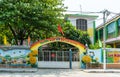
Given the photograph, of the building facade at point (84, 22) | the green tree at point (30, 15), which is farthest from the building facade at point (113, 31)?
the green tree at point (30, 15)

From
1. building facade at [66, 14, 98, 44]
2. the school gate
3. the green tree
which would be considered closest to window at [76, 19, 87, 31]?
building facade at [66, 14, 98, 44]

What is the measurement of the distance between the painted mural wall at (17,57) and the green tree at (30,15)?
259cm

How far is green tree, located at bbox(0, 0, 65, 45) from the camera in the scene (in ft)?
93.6

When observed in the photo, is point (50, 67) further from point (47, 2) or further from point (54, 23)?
point (47, 2)

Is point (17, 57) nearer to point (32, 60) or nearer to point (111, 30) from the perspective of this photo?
point (32, 60)

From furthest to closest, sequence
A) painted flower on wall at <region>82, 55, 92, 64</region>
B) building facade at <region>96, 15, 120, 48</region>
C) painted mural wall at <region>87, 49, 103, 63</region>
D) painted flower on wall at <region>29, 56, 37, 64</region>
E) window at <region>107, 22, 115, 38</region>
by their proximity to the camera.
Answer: window at <region>107, 22, 115, 38</region> → building facade at <region>96, 15, 120, 48</region> → painted mural wall at <region>87, 49, 103, 63</region> → painted flower on wall at <region>82, 55, 92, 64</region> → painted flower on wall at <region>29, 56, 37, 64</region>

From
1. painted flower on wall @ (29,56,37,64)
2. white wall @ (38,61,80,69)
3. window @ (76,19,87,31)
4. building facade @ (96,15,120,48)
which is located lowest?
white wall @ (38,61,80,69)

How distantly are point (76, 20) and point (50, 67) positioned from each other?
64.3 feet

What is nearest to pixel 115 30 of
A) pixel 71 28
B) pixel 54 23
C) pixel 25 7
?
pixel 71 28

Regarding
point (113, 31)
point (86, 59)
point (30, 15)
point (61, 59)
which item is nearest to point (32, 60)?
point (61, 59)

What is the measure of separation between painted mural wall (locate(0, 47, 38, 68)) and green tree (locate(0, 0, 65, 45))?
259cm

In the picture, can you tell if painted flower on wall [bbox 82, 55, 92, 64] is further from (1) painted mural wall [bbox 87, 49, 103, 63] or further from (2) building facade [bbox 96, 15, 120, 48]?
(2) building facade [bbox 96, 15, 120, 48]

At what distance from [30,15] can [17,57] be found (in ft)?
14.1

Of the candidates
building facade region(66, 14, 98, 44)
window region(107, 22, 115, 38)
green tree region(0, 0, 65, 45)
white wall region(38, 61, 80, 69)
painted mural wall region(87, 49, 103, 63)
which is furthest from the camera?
building facade region(66, 14, 98, 44)
